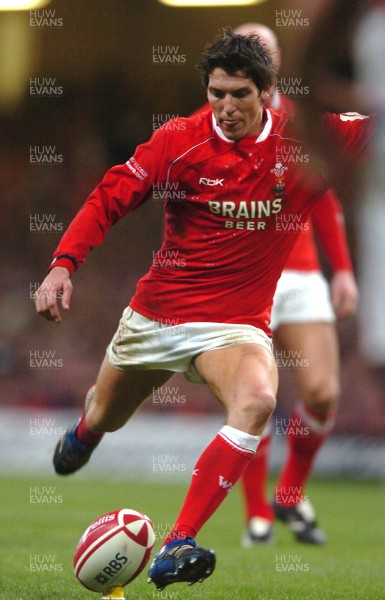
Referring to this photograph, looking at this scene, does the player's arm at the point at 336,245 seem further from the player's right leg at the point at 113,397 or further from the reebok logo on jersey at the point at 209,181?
the reebok logo on jersey at the point at 209,181

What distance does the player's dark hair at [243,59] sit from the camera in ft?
14.9

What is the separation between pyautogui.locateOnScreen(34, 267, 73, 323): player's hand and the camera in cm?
425

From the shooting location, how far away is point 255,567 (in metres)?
5.59

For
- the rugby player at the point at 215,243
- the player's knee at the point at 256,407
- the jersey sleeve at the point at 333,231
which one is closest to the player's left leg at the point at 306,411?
the jersey sleeve at the point at 333,231

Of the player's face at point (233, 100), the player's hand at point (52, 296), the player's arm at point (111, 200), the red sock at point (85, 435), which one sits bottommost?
the red sock at point (85, 435)

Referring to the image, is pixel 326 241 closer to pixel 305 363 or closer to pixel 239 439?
pixel 305 363

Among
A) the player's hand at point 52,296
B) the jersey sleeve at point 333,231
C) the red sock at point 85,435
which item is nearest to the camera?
the player's hand at point 52,296

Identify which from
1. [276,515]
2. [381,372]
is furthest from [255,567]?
[381,372]

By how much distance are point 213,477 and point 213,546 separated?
8.10 ft

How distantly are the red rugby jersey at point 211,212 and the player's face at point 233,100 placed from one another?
4.3 inches

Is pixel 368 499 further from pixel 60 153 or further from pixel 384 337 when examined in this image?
pixel 60 153

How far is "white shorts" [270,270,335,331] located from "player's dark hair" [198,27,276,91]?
2.50m

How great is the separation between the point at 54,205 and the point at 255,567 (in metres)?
11.5

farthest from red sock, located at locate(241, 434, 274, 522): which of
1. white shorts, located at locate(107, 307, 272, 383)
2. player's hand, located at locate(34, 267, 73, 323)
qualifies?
player's hand, located at locate(34, 267, 73, 323)
